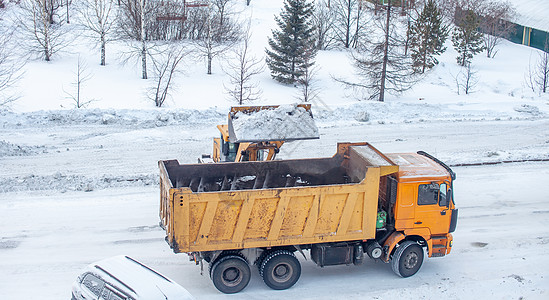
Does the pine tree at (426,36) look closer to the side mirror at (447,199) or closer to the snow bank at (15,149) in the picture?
the snow bank at (15,149)

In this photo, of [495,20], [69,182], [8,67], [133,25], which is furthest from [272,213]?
[495,20]

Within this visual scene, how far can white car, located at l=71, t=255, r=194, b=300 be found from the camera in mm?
8031

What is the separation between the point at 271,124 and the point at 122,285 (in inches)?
250

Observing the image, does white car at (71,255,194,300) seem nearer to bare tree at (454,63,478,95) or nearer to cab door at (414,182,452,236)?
cab door at (414,182,452,236)

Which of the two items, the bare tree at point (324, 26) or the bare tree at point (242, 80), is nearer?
the bare tree at point (242, 80)

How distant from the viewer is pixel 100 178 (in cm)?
1639

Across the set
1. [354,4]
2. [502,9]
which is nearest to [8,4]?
[354,4]

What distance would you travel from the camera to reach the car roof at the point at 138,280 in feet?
26.6

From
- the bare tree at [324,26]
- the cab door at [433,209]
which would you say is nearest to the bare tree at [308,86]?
the bare tree at [324,26]

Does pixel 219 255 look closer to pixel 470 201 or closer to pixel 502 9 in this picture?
pixel 470 201

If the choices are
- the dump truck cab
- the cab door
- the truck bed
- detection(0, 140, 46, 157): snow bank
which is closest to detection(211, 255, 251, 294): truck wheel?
the truck bed

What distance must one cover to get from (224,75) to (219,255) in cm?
2447

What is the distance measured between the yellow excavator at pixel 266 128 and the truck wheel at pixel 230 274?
402 cm

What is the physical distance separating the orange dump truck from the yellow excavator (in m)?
2.27
